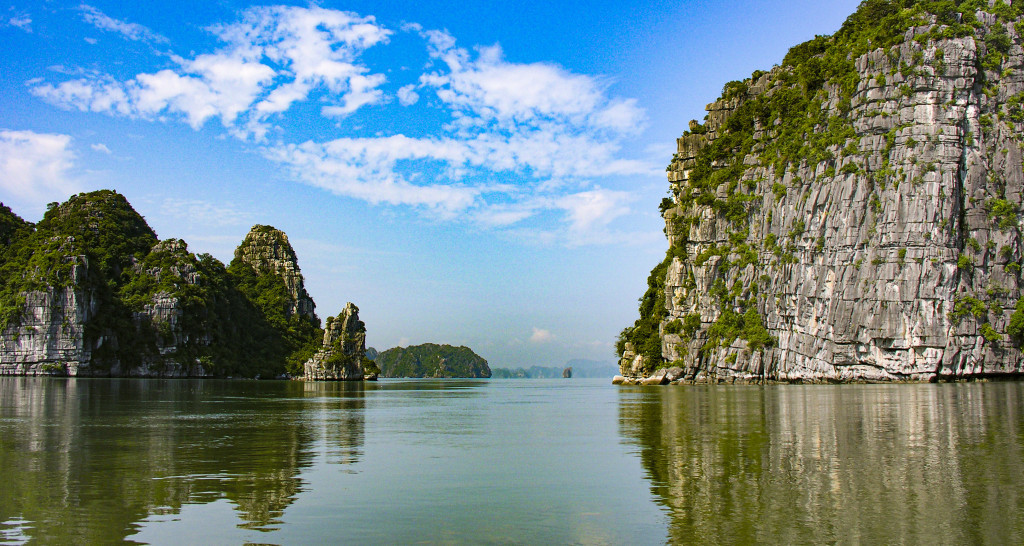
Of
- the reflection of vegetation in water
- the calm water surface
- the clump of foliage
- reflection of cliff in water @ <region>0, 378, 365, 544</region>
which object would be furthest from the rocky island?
the calm water surface

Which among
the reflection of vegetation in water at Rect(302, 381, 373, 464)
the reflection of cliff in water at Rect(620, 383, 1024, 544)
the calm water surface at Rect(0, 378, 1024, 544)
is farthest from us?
the reflection of vegetation in water at Rect(302, 381, 373, 464)

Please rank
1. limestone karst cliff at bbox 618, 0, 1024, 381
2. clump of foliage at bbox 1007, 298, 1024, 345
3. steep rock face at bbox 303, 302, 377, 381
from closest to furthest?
1. clump of foliage at bbox 1007, 298, 1024, 345
2. limestone karst cliff at bbox 618, 0, 1024, 381
3. steep rock face at bbox 303, 302, 377, 381

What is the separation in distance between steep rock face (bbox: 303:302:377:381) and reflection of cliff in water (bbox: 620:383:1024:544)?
432 ft

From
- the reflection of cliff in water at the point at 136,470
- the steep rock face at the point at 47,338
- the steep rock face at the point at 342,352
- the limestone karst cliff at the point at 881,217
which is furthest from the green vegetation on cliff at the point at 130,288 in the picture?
the reflection of cliff in water at the point at 136,470

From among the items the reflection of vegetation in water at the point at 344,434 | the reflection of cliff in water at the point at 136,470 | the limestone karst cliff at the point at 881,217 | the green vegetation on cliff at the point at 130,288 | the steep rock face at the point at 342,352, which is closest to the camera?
the reflection of cliff in water at the point at 136,470

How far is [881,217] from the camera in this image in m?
76.9

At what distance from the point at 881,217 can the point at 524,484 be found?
246ft

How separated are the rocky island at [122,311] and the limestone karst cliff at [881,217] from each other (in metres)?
90.6

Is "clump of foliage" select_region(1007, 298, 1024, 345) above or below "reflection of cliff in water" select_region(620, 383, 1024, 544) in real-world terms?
above

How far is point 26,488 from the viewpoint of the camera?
1327 centimetres

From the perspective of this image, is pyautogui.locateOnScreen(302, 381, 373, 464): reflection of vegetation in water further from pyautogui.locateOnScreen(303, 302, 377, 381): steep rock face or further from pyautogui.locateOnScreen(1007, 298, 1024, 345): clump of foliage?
pyautogui.locateOnScreen(303, 302, 377, 381): steep rock face

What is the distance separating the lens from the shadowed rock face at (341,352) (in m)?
151

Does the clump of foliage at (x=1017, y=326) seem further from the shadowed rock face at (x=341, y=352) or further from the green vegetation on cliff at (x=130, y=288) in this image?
the green vegetation on cliff at (x=130, y=288)

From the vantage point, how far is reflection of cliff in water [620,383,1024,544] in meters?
9.85
